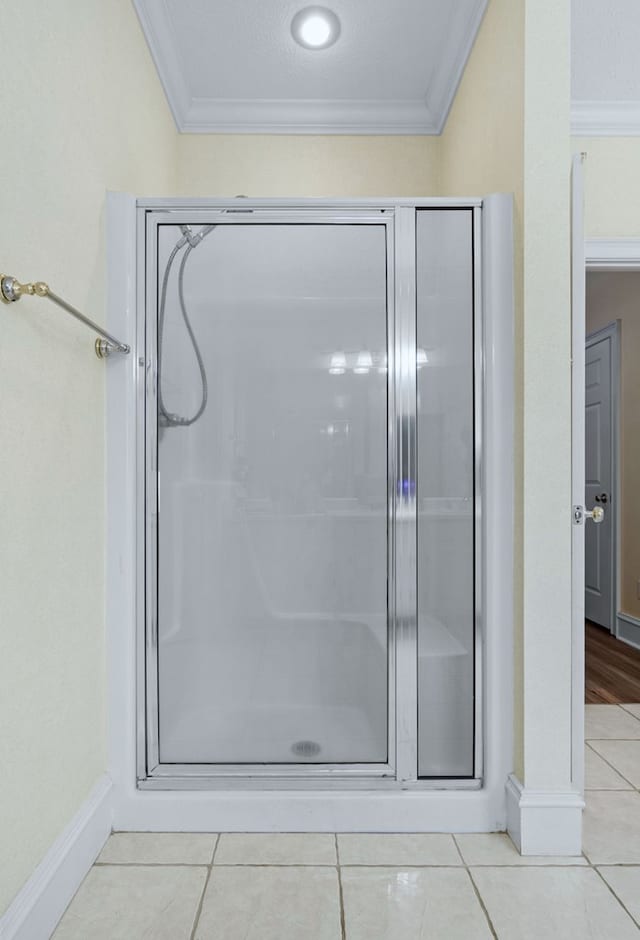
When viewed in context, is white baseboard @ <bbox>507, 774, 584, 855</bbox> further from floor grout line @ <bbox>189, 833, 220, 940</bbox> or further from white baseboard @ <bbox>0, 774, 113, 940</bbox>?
white baseboard @ <bbox>0, 774, 113, 940</bbox>

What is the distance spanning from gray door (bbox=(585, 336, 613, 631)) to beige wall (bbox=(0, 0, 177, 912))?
3640 millimetres

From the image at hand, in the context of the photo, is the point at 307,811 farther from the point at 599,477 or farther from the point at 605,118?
the point at 599,477

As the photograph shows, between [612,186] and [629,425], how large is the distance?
69.7 inches

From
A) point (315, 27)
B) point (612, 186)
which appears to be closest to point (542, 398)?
point (315, 27)

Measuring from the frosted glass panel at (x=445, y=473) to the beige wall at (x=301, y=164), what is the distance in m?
1.24

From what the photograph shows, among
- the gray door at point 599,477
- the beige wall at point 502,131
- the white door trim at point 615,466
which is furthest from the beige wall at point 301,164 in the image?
the gray door at point 599,477

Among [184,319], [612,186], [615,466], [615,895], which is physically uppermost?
[612,186]

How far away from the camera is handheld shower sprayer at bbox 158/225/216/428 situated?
5.94 feet

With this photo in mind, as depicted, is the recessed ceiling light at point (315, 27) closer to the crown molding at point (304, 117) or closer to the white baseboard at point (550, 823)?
the crown molding at point (304, 117)

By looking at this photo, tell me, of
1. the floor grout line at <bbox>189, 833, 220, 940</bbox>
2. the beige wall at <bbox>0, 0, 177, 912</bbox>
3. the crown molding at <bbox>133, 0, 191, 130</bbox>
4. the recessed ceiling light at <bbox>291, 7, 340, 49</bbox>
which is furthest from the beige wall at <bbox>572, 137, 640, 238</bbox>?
the floor grout line at <bbox>189, 833, 220, 940</bbox>

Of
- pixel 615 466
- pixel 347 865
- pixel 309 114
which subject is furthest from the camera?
pixel 615 466

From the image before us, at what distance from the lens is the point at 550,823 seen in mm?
1672

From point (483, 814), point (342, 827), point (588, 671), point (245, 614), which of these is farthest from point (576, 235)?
point (588, 671)

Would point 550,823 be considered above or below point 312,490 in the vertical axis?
below
